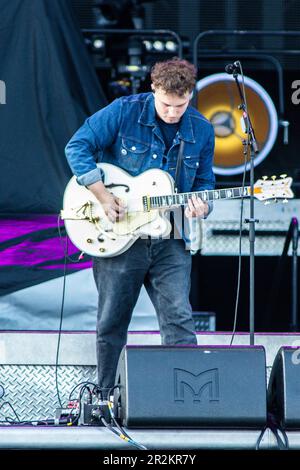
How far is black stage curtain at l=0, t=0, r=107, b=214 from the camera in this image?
6234mm

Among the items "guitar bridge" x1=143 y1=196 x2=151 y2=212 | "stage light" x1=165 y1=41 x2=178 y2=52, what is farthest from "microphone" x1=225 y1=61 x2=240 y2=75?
"stage light" x1=165 y1=41 x2=178 y2=52

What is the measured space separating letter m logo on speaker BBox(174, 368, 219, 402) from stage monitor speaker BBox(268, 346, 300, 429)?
0.27 metres

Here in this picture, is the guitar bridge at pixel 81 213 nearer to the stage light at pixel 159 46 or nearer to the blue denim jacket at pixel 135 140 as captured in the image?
the blue denim jacket at pixel 135 140

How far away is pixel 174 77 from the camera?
509 centimetres

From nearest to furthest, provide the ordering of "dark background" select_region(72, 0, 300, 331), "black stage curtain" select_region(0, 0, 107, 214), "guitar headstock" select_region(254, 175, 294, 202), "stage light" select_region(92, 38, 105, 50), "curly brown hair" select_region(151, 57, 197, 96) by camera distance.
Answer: "curly brown hair" select_region(151, 57, 197, 96)
"guitar headstock" select_region(254, 175, 294, 202)
"black stage curtain" select_region(0, 0, 107, 214)
"stage light" select_region(92, 38, 105, 50)
"dark background" select_region(72, 0, 300, 331)

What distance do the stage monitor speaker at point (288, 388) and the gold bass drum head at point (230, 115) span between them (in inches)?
137

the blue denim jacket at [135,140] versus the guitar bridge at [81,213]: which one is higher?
the blue denim jacket at [135,140]

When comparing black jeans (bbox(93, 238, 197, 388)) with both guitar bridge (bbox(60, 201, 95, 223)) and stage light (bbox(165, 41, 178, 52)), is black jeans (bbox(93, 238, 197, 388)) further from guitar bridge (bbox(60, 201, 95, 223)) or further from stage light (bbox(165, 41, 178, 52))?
stage light (bbox(165, 41, 178, 52))

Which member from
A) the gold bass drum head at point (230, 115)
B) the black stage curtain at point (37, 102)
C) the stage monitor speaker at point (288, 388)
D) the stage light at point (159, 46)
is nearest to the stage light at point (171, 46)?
the stage light at point (159, 46)

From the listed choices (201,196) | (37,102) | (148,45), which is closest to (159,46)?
(148,45)

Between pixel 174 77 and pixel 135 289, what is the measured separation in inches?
41.5

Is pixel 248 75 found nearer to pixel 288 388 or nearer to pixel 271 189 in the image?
pixel 271 189

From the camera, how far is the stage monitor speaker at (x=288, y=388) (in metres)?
4.24

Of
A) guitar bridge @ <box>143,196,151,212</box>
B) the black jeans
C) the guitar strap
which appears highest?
the guitar strap
